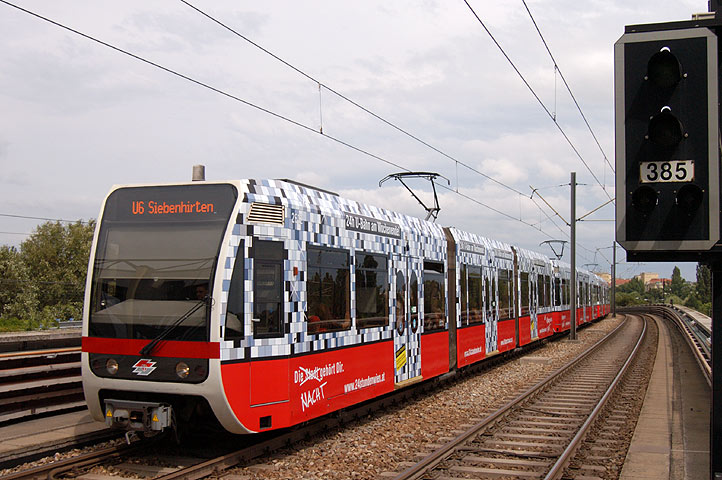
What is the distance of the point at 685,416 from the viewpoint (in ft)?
Result: 36.2

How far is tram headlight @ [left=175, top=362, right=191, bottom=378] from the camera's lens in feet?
23.9

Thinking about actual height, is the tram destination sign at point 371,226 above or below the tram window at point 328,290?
above

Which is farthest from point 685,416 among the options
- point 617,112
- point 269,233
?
point 617,112

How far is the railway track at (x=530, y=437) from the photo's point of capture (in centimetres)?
762

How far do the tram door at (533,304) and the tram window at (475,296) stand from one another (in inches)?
252

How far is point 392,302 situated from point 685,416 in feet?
16.6

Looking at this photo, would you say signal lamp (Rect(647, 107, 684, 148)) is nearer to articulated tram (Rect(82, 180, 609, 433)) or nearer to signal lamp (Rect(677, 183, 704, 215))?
signal lamp (Rect(677, 183, 704, 215))

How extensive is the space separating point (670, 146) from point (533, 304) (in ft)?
64.2

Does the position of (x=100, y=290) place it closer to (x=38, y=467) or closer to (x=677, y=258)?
(x=38, y=467)

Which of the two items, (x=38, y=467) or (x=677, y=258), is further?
(x=38, y=467)

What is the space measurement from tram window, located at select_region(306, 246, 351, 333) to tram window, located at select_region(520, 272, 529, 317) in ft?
41.8

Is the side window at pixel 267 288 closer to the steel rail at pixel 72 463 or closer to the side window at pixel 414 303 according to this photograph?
the steel rail at pixel 72 463

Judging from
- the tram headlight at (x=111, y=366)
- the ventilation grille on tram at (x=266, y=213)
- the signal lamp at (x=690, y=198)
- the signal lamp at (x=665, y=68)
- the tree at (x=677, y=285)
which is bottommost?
the tree at (x=677, y=285)

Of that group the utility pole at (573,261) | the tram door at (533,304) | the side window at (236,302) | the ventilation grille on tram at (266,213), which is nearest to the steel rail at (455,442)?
the side window at (236,302)
